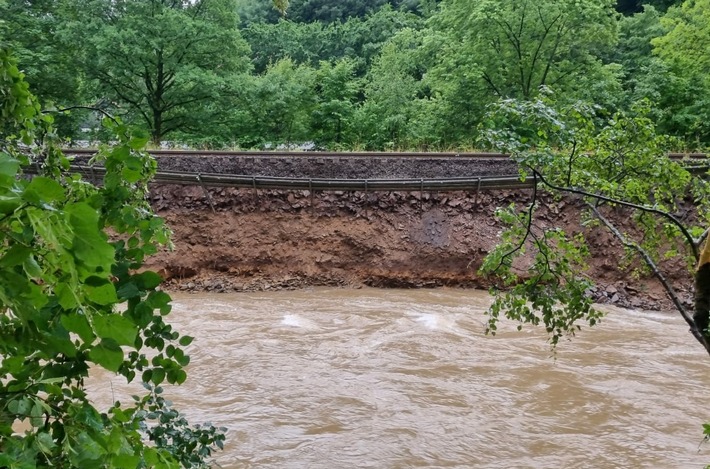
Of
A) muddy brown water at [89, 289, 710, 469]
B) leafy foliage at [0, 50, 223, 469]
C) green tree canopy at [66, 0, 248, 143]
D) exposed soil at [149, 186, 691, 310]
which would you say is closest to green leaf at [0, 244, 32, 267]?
leafy foliage at [0, 50, 223, 469]

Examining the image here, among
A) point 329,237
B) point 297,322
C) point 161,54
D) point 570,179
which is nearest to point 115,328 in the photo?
point 570,179

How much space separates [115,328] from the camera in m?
0.80

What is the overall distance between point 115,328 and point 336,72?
2185 centimetres

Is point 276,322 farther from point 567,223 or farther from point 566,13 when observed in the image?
point 566,13

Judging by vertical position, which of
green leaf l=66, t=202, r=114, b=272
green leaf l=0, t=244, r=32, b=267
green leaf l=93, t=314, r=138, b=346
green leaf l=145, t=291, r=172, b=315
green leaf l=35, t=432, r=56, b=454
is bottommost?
green leaf l=35, t=432, r=56, b=454

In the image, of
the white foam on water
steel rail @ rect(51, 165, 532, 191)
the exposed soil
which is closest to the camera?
the white foam on water

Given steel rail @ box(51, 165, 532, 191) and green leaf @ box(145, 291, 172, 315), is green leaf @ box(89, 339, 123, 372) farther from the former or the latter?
steel rail @ box(51, 165, 532, 191)

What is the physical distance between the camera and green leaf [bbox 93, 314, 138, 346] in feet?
2.59

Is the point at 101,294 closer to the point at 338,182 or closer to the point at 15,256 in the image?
the point at 15,256

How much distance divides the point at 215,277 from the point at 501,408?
8.03 metres

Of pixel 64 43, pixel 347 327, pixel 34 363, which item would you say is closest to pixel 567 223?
pixel 347 327

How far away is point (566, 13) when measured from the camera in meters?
16.5

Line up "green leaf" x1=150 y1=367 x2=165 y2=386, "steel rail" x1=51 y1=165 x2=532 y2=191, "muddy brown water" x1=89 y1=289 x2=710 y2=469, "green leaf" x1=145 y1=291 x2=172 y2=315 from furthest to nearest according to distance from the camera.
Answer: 1. "steel rail" x1=51 y1=165 x2=532 y2=191
2. "muddy brown water" x1=89 y1=289 x2=710 y2=469
3. "green leaf" x1=150 y1=367 x2=165 y2=386
4. "green leaf" x1=145 y1=291 x2=172 y2=315

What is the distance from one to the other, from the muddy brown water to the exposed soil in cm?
213
